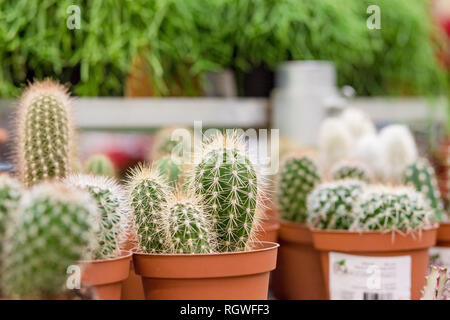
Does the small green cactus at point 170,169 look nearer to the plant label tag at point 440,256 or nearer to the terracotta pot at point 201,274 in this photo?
the terracotta pot at point 201,274

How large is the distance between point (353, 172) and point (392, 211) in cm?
28

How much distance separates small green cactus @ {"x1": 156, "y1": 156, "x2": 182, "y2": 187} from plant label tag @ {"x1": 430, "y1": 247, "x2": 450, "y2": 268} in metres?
0.55

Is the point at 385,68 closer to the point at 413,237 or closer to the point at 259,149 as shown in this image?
the point at 259,149

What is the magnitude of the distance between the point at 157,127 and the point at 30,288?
1.13 metres

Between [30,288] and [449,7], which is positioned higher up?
[449,7]

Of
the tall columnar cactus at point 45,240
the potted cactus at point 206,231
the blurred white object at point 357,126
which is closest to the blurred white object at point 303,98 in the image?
the blurred white object at point 357,126

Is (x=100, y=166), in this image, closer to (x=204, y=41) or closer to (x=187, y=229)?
(x=187, y=229)

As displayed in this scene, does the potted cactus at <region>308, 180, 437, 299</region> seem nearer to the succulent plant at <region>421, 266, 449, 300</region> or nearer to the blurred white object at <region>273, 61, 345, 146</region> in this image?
the succulent plant at <region>421, 266, 449, 300</region>

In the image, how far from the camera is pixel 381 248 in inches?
47.2

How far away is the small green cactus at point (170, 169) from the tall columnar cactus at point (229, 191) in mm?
199

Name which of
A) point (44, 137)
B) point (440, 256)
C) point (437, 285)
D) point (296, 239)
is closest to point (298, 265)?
point (296, 239)
